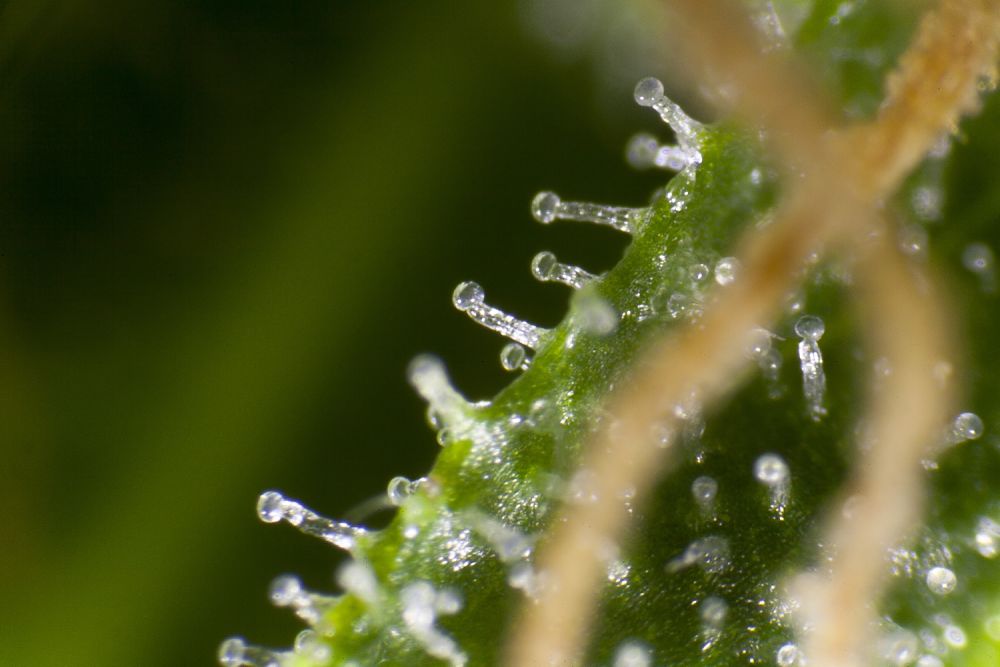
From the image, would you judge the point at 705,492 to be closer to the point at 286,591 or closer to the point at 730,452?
the point at 730,452

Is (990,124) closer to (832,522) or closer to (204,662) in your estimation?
(832,522)

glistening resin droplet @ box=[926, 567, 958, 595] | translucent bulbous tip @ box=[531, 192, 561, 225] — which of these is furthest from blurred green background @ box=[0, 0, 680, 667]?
glistening resin droplet @ box=[926, 567, 958, 595]

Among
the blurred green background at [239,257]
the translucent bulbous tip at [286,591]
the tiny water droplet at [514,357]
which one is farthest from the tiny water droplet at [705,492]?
the blurred green background at [239,257]

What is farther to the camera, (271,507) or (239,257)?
(239,257)

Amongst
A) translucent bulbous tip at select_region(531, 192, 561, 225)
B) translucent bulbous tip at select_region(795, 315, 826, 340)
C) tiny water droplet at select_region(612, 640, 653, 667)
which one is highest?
translucent bulbous tip at select_region(531, 192, 561, 225)

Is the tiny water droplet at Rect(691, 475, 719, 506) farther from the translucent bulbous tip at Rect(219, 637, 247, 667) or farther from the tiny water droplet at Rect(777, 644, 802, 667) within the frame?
the translucent bulbous tip at Rect(219, 637, 247, 667)

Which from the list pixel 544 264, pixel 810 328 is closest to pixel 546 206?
pixel 544 264
